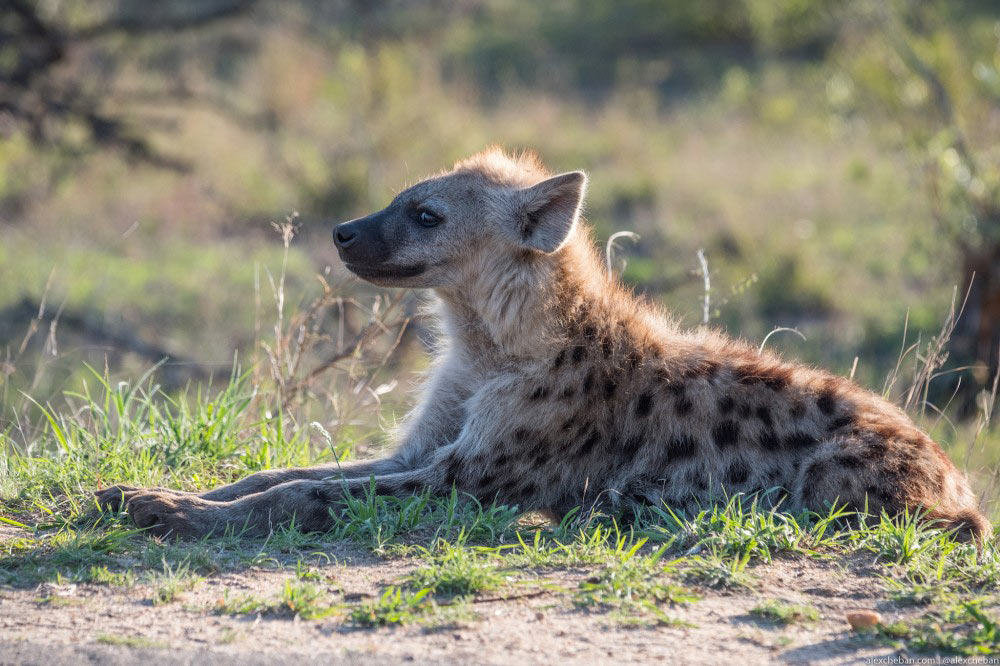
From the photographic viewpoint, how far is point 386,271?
4.11 meters

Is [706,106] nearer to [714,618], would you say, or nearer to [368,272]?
Answer: [368,272]

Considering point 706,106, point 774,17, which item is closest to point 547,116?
point 706,106

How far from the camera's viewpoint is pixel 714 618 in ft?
9.60

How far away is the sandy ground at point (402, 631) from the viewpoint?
2686 millimetres

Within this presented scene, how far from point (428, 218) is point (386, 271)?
0.81ft

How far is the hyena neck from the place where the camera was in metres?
3.94

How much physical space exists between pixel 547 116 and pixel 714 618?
1123 cm

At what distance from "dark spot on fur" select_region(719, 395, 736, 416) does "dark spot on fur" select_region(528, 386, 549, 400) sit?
55 cm

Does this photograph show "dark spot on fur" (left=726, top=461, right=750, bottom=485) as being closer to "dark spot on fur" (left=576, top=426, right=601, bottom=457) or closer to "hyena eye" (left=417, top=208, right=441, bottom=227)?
"dark spot on fur" (left=576, top=426, right=601, bottom=457)

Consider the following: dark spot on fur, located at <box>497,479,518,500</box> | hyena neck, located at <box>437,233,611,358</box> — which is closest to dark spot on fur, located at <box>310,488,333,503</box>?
dark spot on fur, located at <box>497,479,518,500</box>

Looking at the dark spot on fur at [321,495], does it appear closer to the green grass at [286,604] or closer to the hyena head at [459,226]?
the green grass at [286,604]

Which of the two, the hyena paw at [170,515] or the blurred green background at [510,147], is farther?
the blurred green background at [510,147]

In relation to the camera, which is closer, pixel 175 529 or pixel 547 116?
pixel 175 529

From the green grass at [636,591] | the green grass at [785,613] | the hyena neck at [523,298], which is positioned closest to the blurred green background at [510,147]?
the hyena neck at [523,298]
